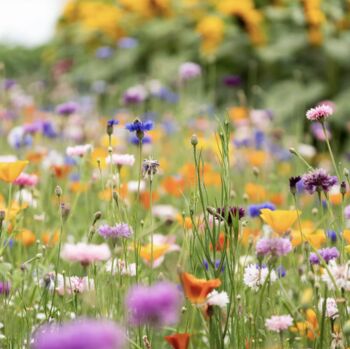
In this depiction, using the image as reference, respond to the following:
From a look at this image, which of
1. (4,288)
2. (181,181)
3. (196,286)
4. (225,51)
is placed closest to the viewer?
(196,286)

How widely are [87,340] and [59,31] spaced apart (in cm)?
665

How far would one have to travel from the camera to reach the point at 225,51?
4.96 metres

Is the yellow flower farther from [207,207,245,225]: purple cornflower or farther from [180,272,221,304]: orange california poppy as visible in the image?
[180,272,221,304]: orange california poppy

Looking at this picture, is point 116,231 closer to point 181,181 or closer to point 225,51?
point 181,181

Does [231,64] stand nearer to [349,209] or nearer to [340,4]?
[340,4]

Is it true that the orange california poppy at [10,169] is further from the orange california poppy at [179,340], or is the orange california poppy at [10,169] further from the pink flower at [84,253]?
the orange california poppy at [179,340]

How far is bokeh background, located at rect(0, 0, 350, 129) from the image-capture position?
4.58 metres

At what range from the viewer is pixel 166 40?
217 inches

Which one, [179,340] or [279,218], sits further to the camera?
[279,218]

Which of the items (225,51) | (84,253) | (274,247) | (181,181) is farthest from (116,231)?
(225,51)

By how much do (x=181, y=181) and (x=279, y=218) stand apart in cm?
Answer: 111

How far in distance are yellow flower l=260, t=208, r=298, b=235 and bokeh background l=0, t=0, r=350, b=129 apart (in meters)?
2.71

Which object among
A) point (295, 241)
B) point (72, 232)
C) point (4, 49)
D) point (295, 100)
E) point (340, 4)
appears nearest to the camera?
point (295, 241)

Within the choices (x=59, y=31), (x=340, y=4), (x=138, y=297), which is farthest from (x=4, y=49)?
(x=138, y=297)
